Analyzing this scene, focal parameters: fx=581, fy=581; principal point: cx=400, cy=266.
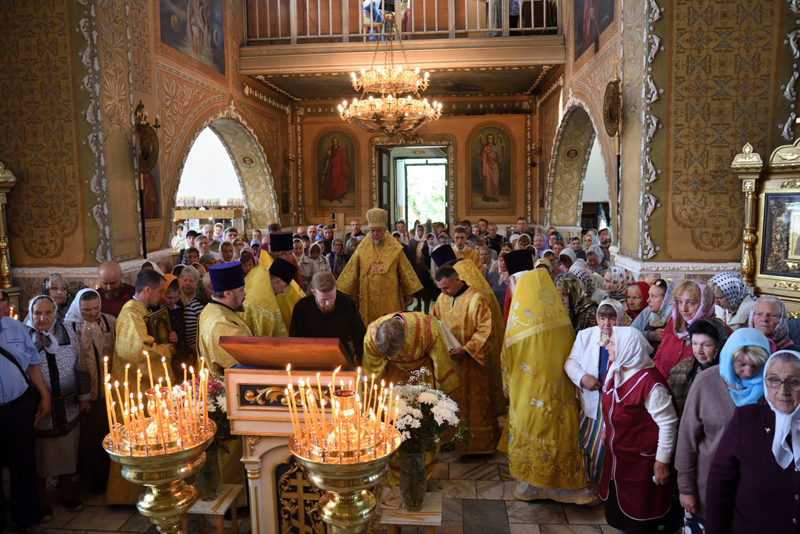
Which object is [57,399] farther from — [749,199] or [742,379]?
[749,199]

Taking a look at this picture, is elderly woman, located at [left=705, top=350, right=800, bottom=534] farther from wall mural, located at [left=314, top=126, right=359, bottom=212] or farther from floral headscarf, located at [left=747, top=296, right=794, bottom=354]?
wall mural, located at [left=314, top=126, right=359, bottom=212]

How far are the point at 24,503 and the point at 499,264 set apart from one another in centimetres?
472

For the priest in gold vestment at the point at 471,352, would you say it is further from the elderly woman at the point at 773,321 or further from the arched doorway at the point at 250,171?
the arched doorway at the point at 250,171

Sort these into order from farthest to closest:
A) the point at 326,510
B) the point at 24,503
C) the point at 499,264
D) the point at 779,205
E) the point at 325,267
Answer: the point at 325,267 < the point at 499,264 < the point at 779,205 < the point at 24,503 < the point at 326,510

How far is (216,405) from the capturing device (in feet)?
10.1

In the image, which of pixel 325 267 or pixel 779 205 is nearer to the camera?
pixel 779 205

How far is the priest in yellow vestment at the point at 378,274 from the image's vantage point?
6.25 m

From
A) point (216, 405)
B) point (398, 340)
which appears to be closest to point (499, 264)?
point (398, 340)

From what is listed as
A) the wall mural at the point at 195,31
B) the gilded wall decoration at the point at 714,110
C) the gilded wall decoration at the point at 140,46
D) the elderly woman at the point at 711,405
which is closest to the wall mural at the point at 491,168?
the wall mural at the point at 195,31

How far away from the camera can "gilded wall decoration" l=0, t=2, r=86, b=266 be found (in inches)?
253

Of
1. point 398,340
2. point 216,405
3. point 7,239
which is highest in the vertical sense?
point 7,239

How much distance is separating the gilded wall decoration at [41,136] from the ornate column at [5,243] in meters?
0.22

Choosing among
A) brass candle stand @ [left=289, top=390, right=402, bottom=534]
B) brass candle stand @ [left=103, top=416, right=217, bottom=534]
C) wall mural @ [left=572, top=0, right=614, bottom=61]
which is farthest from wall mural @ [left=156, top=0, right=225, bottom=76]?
brass candle stand @ [left=289, top=390, right=402, bottom=534]

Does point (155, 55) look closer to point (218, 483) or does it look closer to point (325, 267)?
point (325, 267)
